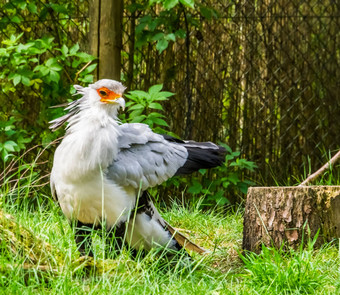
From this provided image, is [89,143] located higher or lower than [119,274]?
higher

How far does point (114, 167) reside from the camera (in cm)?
322

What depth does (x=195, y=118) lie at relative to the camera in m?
5.73

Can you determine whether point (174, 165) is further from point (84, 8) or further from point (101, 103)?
point (84, 8)

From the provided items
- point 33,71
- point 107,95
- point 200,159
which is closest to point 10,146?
point 33,71

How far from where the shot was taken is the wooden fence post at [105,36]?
479cm

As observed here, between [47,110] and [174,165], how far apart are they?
2.00 meters

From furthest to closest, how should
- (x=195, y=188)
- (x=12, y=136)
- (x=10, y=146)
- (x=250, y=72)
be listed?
(x=250, y=72), (x=195, y=188), (x=12, y=136), (x=10, y=146)

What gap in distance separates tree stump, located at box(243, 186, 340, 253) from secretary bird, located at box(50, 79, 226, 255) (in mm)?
404

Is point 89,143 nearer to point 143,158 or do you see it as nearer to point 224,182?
point 143,158

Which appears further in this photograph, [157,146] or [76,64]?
[76,64]

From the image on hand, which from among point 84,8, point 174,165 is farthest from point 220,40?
point 174,165

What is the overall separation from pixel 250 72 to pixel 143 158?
2.75 m

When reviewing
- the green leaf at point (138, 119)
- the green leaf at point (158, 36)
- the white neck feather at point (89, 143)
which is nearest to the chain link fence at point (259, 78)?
the green leaf at point (158, 36)

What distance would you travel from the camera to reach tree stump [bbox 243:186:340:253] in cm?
360
